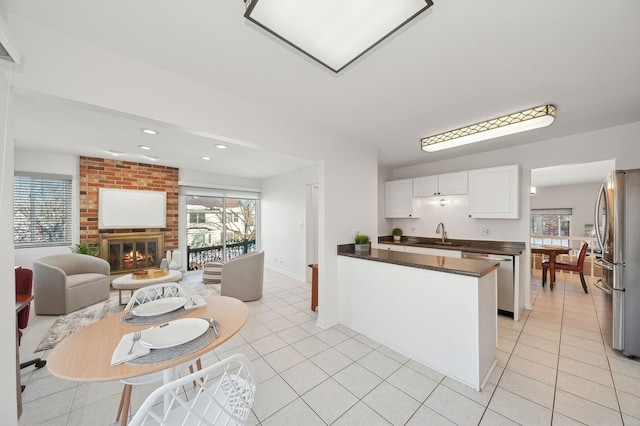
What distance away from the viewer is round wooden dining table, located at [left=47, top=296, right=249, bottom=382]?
0.96 metres

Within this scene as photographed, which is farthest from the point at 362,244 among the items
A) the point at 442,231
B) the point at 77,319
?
the point at 77,319

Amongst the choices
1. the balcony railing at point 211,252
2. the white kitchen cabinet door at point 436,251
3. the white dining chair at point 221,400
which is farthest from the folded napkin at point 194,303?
the balcony railing at point 211,252

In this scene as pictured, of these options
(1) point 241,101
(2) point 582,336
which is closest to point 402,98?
(1) point 241,101

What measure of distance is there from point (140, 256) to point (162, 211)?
98 cm

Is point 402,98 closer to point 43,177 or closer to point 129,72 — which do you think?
point 129,72

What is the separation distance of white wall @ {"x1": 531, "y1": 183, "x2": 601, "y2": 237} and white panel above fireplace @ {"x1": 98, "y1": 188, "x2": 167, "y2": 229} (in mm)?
11081

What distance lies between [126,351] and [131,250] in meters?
4.50

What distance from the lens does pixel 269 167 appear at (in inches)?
198

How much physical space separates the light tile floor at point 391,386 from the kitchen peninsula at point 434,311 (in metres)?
0.12

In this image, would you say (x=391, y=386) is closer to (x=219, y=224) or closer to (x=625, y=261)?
(x=625, y=261)

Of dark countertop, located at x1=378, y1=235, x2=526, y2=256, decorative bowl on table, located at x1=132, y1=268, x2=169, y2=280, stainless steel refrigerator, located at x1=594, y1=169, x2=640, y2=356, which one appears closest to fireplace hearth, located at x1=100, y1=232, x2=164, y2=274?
decorative bowl on table, located at x1=132, y1=268, x2=169, y2=280

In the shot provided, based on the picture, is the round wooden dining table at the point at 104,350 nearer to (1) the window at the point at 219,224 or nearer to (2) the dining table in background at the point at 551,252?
(1) the window at the point at 219,224

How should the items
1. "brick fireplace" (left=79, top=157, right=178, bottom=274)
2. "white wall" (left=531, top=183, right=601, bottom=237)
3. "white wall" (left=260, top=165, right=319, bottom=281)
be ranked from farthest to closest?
"white wall" (left=531, top=183, right=601, bottom=237)
"white wall" (left=260, top=165, right=319, bottom=281)
"brick fireplace" (left=79, top=157, right=178, bottom=274)

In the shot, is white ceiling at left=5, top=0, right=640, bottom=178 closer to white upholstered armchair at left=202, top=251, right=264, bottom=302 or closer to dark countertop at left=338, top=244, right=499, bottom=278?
dark countertop at left=338, top=244, right=499, bottom=278
